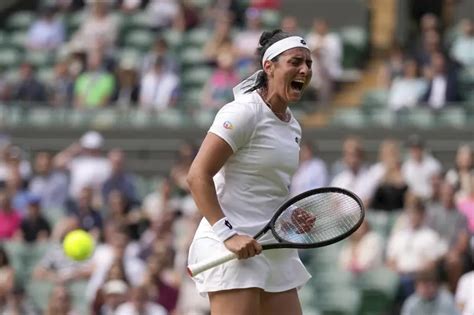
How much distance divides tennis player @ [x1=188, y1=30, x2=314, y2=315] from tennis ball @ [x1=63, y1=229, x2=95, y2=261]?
540 cm

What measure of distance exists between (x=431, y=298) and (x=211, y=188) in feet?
14.8

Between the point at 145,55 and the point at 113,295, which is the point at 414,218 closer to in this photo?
the point at 113,295

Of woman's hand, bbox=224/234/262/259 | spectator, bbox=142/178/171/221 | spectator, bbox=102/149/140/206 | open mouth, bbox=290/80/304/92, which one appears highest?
open mouth, bbox=290/80/304/92

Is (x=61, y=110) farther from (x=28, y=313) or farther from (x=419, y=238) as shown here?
(x=419, y=238)

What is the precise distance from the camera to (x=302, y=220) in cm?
657

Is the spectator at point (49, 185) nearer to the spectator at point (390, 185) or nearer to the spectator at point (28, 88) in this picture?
the spectator at point (28, 88)

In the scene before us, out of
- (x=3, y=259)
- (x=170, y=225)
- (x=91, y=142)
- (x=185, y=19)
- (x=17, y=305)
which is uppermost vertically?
(x=185, y=19)

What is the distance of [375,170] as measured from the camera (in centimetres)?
1234

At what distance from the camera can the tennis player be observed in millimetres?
6273

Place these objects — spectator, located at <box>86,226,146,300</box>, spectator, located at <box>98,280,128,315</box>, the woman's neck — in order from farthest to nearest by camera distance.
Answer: spectator, located at <box>86,226,146,300</box>
spectator, located at <box>98,280,128,315</box>
the woman's neck

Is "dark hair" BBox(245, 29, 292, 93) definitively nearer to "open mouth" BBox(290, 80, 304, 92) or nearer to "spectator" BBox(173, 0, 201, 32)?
"open mouth" BBox(290, 80, 304, 92)

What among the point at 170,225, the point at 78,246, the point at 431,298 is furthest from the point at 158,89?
the point at 431,298

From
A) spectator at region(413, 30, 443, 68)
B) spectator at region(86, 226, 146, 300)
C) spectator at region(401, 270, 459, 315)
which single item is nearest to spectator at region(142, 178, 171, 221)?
spectator at region(86, 226, 146, 300)

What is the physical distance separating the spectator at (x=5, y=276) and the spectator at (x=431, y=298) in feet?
10.8
